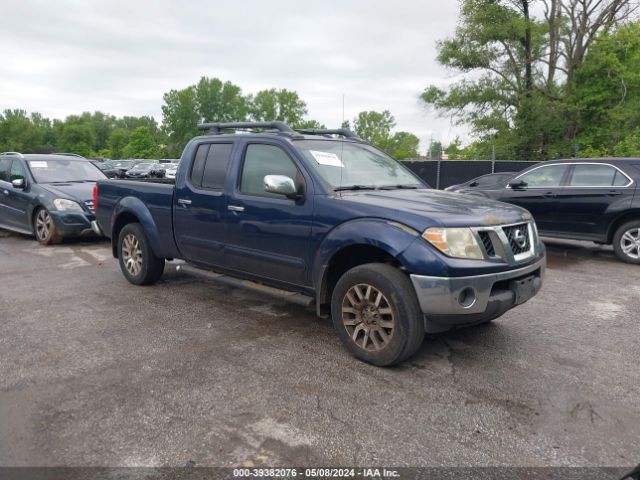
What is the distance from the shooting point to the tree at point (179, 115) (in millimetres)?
88938

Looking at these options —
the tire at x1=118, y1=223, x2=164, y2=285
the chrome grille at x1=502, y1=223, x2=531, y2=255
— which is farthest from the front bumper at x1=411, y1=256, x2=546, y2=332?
the tire at x1=118, y1=223, x2=164, y2=285

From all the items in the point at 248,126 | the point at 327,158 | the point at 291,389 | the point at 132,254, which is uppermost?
the point at 248,126

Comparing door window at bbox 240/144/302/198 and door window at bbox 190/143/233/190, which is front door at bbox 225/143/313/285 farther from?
door window at bbox 190/143/233/190

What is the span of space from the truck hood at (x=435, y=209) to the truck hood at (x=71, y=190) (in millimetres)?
6683

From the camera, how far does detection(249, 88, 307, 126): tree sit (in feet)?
301

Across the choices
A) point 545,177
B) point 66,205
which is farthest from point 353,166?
point 66,205

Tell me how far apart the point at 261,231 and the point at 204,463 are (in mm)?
2279

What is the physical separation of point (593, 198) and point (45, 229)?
963cm

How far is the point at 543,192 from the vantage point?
891cm

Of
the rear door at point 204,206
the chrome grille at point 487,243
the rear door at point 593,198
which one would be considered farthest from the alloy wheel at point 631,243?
the rear door at point 204,206

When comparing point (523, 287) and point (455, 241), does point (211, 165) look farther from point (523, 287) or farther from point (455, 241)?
point (523, 287)

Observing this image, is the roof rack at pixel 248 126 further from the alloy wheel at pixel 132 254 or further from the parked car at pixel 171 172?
the alloy wheel at pixel 132 254

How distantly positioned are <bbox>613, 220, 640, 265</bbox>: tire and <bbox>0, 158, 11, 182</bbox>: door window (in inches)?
446

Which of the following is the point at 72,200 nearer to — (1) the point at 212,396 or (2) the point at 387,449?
(1) the point at 212,396
